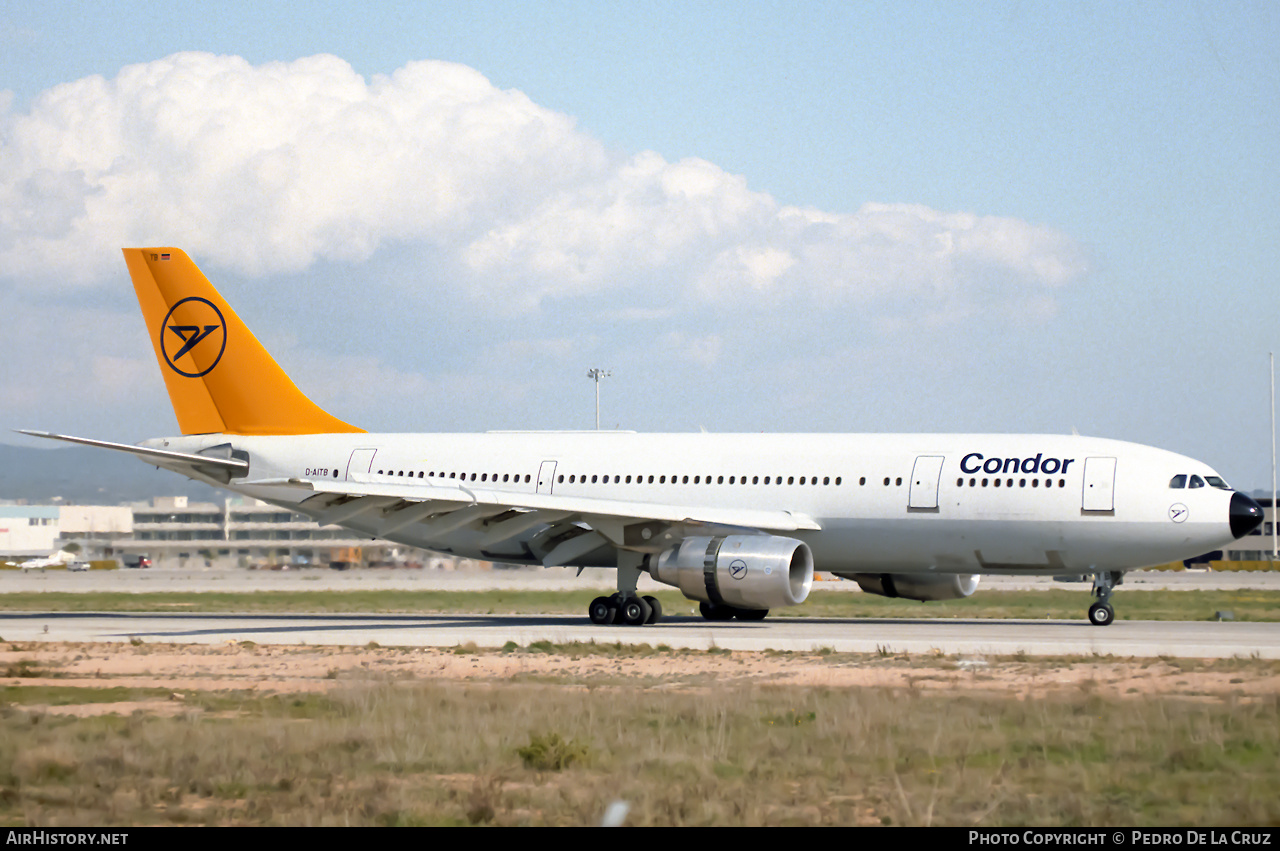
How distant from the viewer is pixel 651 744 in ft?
44.1

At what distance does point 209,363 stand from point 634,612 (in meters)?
13.8

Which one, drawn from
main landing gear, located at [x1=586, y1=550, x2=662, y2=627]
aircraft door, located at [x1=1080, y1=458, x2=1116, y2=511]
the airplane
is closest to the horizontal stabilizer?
the airplane

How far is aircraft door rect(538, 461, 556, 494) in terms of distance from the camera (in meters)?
33.9

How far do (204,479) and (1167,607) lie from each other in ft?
86.3

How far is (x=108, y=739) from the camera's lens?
1398 cm

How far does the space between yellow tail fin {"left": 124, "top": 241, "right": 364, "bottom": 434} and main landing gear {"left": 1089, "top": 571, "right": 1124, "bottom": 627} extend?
19.1 meters

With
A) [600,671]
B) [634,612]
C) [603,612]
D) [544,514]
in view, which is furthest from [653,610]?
[600,671]

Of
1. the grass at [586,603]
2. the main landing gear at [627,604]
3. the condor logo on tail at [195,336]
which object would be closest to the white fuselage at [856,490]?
the main landing gear at [627,604]

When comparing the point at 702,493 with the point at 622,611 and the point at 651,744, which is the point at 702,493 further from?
the point at 651,744

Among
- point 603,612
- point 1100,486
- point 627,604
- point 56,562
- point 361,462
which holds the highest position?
point 361,462

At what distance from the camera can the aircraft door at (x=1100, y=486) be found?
2916 centimetres

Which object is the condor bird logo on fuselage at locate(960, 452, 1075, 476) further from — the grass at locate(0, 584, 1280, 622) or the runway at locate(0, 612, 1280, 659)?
the grass at locate(0, 584, 1280, 622)

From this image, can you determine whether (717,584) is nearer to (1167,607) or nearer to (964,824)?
Result: (1167,607)
